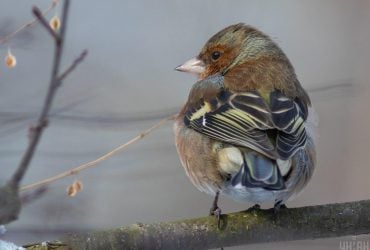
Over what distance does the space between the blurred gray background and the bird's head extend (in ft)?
1.66

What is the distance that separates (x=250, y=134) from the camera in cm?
323

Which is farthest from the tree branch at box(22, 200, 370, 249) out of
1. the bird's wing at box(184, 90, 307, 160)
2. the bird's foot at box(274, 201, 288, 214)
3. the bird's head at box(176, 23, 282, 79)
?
the bird's head at box(176, 23, 282, 79)

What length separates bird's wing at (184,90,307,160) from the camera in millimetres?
3174

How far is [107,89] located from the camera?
5.93 m

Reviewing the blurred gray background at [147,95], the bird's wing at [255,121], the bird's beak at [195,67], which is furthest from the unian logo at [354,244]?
the bird's beak at [195,67]

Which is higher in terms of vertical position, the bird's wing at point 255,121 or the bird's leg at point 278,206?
the bird's wing at point 255,121

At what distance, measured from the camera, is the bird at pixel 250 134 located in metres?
3.13

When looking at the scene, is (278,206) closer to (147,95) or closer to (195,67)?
(195,67)

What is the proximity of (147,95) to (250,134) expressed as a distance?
2829 millimetres

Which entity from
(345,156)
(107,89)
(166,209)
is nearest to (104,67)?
(107,89)

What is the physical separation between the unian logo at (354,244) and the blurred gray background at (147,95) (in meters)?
0.52

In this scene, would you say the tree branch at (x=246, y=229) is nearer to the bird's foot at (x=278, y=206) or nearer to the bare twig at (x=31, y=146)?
the bird's foot at (x=278, y=206)

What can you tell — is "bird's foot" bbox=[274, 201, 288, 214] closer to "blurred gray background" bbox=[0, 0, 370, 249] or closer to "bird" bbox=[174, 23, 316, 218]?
"bird" bbox=[174, 23, 316, 218]

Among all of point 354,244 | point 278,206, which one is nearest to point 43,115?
point 278,206
